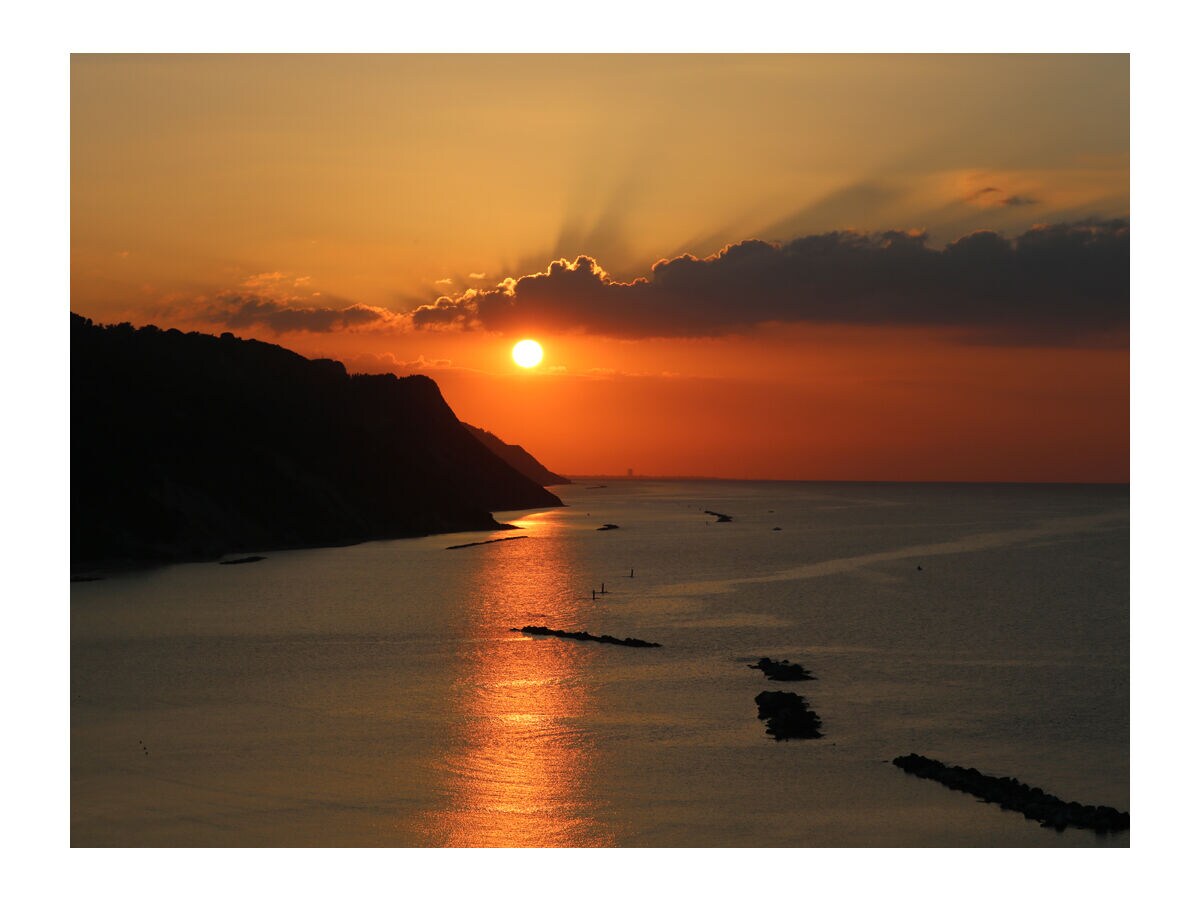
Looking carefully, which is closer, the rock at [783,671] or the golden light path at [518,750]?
the golden light path at [518,750]

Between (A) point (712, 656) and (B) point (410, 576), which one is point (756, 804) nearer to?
(A) point (712, 656)

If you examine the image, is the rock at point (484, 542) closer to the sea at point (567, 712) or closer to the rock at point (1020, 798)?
the sea at point (567, 712)

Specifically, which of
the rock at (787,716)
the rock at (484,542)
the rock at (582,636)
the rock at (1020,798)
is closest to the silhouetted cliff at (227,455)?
the rock at (484,542)

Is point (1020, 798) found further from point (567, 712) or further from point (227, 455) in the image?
point (227, 455)

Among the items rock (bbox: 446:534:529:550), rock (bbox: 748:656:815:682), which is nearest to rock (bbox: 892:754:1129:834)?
rock (bbox: 748:656:815:682)

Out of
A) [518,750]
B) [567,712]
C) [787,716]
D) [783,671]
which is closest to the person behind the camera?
[518,750]

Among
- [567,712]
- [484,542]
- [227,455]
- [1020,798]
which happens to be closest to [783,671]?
[567,712]

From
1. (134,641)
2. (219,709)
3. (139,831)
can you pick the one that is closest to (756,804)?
(139,831)
